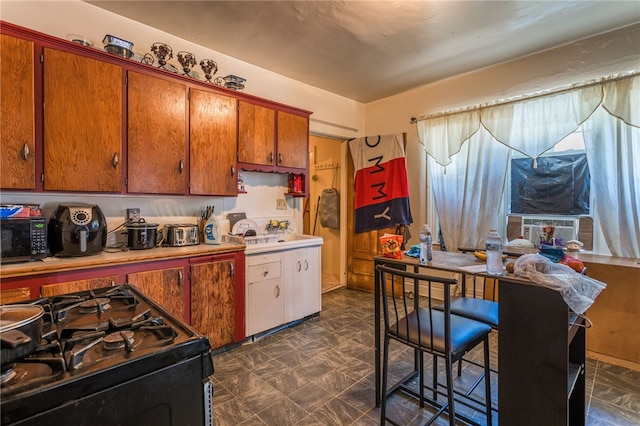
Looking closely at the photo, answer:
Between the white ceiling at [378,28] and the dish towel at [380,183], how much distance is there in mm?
1036

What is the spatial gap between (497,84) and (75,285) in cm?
430

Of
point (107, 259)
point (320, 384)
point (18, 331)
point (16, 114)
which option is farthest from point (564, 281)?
point (16, 114)

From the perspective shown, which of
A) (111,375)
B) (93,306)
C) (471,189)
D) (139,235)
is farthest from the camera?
(471,189)

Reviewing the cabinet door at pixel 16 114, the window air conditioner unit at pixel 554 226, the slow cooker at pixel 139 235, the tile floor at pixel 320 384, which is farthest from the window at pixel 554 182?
the cabinet door at pixel 16 114

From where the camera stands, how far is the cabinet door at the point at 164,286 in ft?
7.25

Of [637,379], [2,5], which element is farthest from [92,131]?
[637,379]

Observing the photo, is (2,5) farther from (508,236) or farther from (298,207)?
(508,236)

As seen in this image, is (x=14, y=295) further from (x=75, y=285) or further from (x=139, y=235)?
(x=139, y=235)

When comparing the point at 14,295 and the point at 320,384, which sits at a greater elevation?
the point at 14,295

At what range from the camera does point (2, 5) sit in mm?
2055

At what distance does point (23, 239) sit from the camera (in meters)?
1.91

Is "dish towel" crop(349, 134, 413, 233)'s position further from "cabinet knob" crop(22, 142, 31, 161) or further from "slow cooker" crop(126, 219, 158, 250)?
"cabinet knob" crop(22, 142, 31, 161)

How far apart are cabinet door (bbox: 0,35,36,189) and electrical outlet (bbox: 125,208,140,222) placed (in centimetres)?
71

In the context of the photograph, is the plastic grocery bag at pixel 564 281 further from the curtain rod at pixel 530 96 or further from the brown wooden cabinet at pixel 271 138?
the brown wooden cabinet at pixel 271 138
